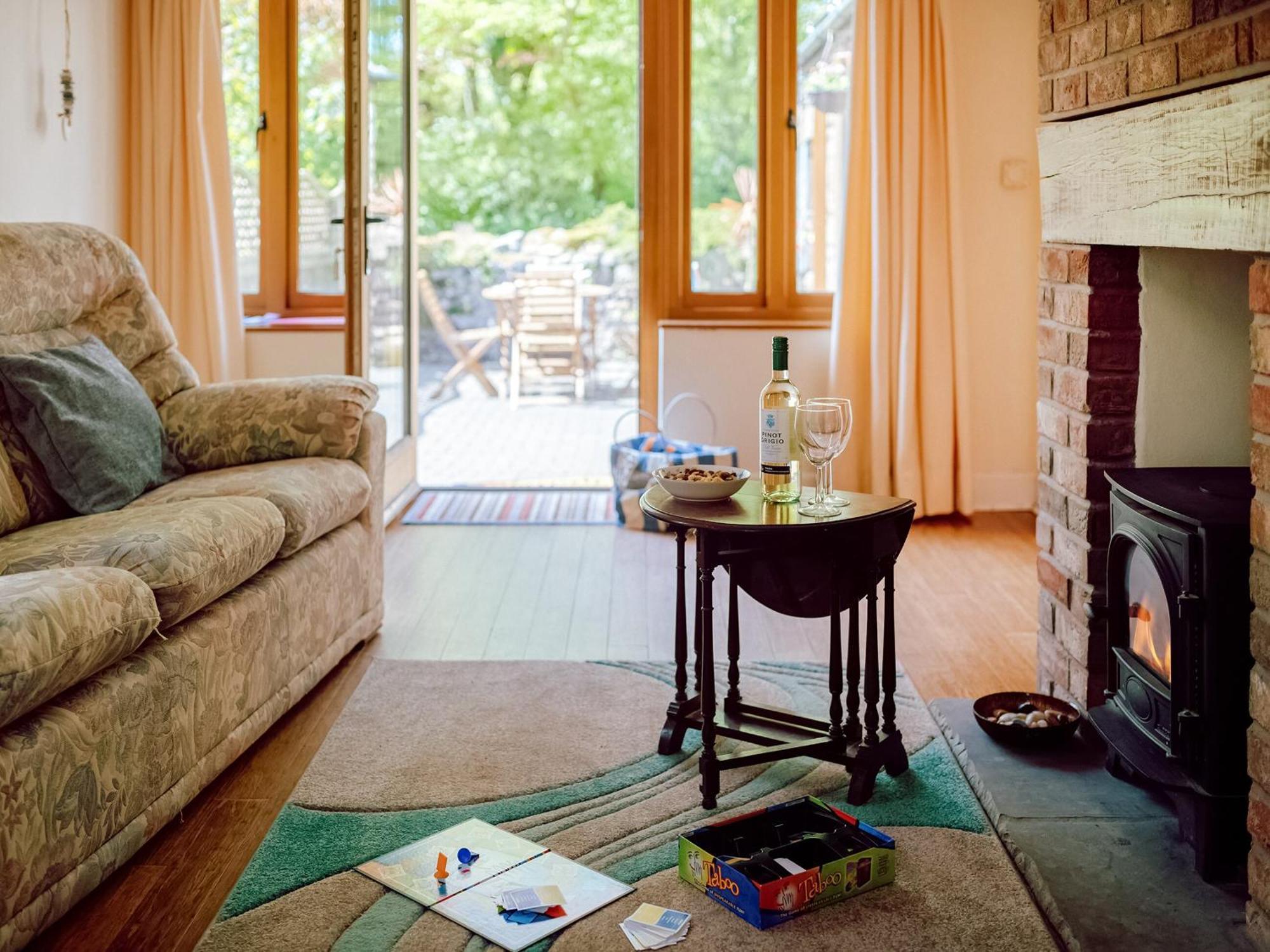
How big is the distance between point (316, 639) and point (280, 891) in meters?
0.98

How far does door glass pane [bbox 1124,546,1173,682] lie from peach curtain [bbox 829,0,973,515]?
2.47 meters

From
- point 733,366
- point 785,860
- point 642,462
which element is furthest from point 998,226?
point 785,860

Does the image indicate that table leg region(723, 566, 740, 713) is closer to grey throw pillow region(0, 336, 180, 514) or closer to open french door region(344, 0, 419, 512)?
grey throw pillow region(0, 336, 180, 514)

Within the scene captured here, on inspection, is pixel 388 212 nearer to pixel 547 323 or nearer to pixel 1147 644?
pixel 547 323

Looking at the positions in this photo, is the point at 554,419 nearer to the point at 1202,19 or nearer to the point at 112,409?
the point at 112,409

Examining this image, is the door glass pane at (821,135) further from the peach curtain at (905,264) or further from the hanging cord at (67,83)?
the hanging cord at (67,83)

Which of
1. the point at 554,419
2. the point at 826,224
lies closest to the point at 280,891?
the point at 826,224

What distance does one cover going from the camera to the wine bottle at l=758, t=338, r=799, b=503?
2393 millimetres

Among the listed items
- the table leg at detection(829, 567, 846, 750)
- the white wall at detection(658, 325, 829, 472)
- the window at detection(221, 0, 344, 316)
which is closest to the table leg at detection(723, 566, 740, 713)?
the table leg at detection(829, 567, 846, 750)

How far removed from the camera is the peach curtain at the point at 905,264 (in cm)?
488

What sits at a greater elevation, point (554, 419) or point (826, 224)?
point (826, 224)

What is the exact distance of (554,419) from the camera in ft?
24.8

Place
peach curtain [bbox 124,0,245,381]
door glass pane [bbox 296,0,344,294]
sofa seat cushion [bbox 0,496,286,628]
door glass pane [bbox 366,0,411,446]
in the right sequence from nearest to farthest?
sofa seat cushion [bbox 0,496,286,628], door glass pane [bbox 366,0,411,446], peach curtain [bbox 124,0,245,381], door glass pane [bbox 296,0,344,294]

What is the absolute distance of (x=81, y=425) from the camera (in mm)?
2916
